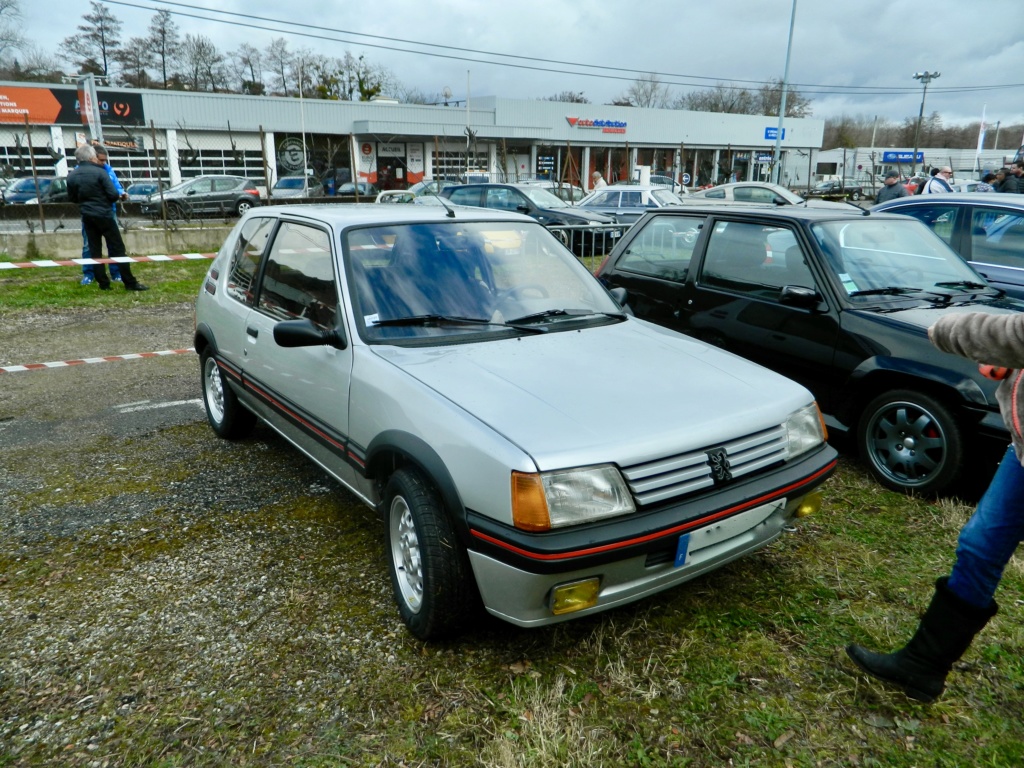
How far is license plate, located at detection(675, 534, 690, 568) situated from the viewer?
2.59m

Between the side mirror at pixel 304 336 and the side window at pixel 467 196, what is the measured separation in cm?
1433

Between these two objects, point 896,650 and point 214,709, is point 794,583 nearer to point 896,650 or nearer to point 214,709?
point 896,650

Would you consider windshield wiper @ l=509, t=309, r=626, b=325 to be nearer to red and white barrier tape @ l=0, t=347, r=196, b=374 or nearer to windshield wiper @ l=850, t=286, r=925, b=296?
windshield wiper @ l=850, t=286, r=925, b=296

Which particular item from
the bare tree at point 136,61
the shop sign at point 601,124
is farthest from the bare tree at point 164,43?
the shop sign at point 601,124

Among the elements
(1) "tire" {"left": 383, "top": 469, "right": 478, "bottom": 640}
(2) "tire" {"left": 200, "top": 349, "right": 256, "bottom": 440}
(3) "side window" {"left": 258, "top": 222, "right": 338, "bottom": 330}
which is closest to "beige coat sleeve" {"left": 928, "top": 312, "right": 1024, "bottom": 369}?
(1) "tire" {"left": 383, "top": 469, "right": 478, "bottom": 640}

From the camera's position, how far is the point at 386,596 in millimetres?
3270

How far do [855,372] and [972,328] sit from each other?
242 centimetres

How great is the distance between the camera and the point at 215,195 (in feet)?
83.1

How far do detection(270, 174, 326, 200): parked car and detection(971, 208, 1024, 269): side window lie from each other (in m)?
24.4

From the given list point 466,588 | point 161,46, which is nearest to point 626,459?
point 466,588

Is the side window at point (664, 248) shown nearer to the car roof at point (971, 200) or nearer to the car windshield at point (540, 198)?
the car roof at point (971, 200)

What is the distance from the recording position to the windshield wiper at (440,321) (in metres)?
3.36

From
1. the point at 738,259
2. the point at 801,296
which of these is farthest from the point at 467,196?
the point at 801,296

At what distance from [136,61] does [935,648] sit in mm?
70780
